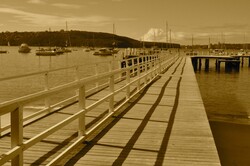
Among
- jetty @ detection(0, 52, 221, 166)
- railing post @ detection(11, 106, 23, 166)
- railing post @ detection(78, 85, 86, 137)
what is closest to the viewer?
railing post @ detection(11, 106, 23, 166)

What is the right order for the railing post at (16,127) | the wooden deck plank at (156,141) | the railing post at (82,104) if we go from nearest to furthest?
the railing post at (16,127), the wooden deck plank at (156,141), the railing post at (82,104)

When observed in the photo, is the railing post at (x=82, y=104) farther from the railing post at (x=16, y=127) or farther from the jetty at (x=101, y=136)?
the railing post at (x=16, y=127)

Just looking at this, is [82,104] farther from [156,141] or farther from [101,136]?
[156,141]

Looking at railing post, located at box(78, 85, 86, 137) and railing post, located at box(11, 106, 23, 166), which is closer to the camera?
railing post, located at box(11, 106, 23, 166)

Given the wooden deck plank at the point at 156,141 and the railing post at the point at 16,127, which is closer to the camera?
the railing post at the point at 16,127

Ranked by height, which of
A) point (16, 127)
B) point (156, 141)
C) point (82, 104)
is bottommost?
point (156, 141)

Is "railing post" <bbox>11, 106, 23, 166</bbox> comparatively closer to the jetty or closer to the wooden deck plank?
the jetty

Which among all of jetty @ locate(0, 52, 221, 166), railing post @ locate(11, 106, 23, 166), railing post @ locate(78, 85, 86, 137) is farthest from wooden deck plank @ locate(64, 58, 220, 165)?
railing post @ locate(11, 106, 23, 166)

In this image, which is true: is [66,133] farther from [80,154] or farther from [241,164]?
[241,164]

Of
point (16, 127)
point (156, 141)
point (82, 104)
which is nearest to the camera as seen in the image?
point (16, 127)

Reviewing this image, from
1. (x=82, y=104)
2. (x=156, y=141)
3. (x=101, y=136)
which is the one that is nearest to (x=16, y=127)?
(x=82, y=104)

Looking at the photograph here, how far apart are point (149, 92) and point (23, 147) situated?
33.9ft

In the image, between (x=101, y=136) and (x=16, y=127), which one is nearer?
(x=16, y=127)

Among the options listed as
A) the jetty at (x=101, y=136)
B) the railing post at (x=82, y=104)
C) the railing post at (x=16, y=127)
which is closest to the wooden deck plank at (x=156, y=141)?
the jetty at (x=101, y=136)
